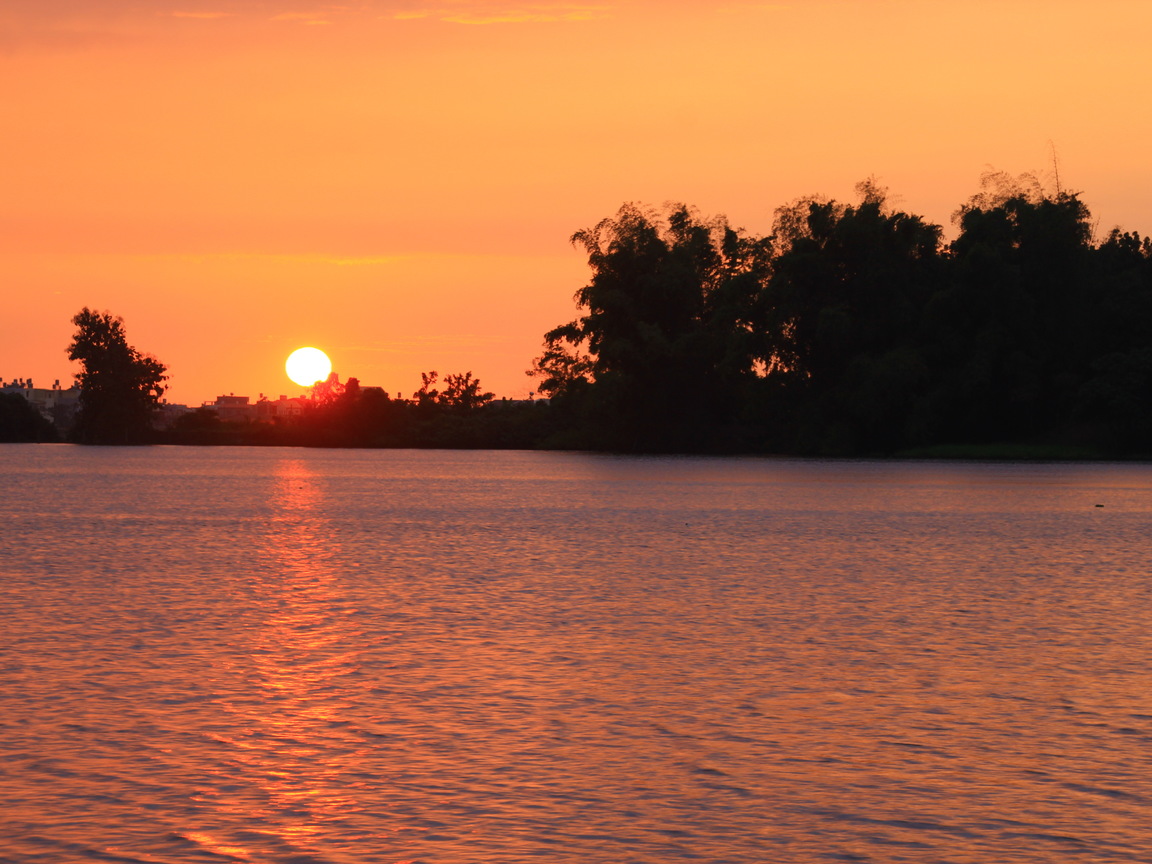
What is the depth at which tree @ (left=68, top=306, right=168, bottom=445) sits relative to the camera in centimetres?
18700

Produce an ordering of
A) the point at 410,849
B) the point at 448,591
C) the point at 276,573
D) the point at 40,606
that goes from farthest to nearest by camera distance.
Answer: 1. the point at 276,573
2. the point at 448,591
3. the point at 40,606
4. the point at 410,849

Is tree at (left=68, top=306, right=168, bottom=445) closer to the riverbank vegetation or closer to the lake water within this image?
the riverbank vegetation

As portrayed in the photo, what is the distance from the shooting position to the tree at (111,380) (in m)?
187

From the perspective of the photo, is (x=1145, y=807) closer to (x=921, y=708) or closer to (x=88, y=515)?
(x=921, y=708)

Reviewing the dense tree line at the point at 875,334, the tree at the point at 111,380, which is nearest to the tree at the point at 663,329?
the dense tree line at the point at 875,334

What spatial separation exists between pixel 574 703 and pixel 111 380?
183 meters

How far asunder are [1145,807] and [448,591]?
14.4 metres

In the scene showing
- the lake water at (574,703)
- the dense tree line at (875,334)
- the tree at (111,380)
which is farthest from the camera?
the tree at (111,380)

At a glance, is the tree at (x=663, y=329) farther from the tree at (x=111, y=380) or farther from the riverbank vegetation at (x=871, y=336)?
the tree at (x=111, y=380)

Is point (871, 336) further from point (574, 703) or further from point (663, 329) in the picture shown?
point (574, 703)

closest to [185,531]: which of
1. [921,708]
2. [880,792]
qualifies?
[921,708]

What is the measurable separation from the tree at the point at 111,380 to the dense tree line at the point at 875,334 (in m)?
83.1

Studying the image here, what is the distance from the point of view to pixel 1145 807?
9492 millimetres

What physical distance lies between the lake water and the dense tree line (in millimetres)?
71541
